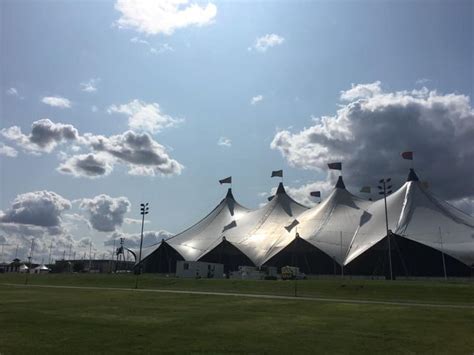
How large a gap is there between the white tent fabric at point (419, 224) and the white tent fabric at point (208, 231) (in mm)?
27594

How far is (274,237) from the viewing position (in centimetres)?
7456

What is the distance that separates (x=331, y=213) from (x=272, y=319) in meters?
58.9

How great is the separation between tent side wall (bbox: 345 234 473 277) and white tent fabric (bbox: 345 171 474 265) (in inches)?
52.7

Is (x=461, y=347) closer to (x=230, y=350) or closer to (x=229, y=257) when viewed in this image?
(x=230, y=350)

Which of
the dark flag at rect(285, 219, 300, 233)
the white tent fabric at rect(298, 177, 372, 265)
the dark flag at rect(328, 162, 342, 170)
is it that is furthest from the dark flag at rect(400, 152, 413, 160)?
the dark flag at rect(285, 219, 300, 233)

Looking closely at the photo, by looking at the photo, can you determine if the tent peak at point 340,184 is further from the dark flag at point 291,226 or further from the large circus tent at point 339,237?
the dark flag at point 291,226

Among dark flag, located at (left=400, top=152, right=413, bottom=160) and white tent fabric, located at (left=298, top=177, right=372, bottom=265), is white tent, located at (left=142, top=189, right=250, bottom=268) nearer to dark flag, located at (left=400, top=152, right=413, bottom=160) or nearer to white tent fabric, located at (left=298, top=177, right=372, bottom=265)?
white tent fabric, located at (left=298, top=177, right=372, bottom=265)

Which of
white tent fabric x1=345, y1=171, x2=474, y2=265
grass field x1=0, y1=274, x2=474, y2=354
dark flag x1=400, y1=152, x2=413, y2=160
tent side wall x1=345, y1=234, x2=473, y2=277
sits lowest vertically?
grass field x1=0, y1=274, x2=474, y2=354

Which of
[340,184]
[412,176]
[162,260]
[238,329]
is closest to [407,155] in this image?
[412,176]

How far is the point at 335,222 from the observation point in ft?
232

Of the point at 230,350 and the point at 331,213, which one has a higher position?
the point at 331,213

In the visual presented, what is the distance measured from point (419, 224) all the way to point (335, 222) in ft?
47.7

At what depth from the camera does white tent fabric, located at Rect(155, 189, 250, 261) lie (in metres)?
79.8

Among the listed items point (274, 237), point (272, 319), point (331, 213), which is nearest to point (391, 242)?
point (331, 213)
